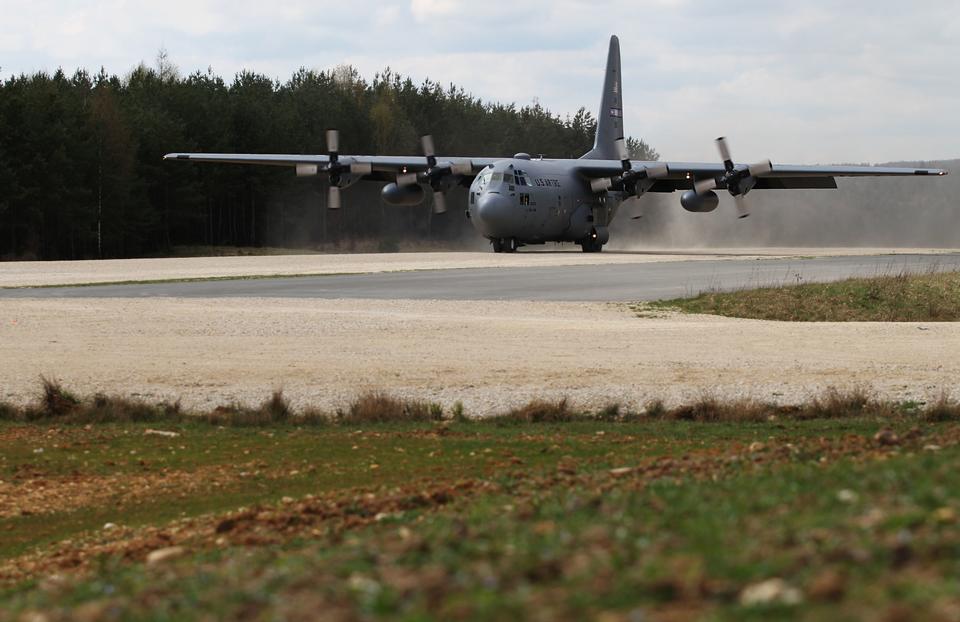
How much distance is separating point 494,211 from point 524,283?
60.5ft

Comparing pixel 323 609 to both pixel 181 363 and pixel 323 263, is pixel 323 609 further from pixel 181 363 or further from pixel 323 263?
pixel 323 263

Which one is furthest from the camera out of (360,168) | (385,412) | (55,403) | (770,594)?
(360,168)

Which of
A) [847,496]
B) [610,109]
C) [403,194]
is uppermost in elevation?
[610,109]

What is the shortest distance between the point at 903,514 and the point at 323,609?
258 centimetres

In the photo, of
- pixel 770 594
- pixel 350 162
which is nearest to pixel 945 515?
pixel 770 594

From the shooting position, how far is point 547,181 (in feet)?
198

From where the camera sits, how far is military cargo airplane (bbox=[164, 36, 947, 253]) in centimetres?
5847

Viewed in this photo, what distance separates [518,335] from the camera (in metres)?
24.7

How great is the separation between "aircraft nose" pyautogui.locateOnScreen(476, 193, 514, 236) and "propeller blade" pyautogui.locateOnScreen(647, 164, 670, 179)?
762 centimetres

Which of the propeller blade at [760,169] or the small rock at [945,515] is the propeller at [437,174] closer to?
the propeller blade at [760,169]

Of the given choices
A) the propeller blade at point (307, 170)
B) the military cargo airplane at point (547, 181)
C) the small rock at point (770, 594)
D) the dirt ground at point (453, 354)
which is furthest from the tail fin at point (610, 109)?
the small rock at point (770, 594)

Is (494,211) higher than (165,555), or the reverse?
(494,211)

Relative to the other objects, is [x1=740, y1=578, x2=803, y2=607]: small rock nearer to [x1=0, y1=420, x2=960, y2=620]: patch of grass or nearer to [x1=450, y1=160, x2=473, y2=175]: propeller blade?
[x1=0, y1=420, x2=960, y2=620]: patch of grass

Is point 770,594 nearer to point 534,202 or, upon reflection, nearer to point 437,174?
point 534,202
